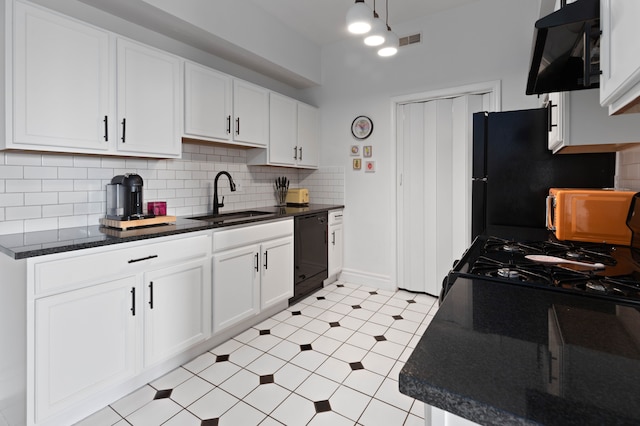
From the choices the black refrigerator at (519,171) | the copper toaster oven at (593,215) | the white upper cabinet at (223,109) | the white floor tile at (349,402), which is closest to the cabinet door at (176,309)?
the white floor tile at (349,402)

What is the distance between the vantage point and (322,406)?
1.79 meters

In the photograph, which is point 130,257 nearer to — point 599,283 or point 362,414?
point 362,414

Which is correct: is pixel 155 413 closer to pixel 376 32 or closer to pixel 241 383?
pixel 241 383

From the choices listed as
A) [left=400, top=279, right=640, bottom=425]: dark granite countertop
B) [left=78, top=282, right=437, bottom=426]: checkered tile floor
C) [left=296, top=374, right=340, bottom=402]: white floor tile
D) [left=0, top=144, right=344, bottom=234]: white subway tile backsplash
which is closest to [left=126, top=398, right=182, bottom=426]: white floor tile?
[left=78, top=282, right=437, bottom=426]: checkered tile floor

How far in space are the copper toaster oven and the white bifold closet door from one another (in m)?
1.51

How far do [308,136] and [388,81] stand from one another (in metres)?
1.11

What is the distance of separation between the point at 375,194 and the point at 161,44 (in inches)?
101

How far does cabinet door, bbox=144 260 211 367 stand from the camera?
194cm

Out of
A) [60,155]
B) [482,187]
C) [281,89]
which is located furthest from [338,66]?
[60,155]

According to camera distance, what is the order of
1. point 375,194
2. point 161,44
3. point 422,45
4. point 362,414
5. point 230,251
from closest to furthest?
1. point 362,414
2. point 230,251
3. point 161,44
4. point 422,45
5. point 375,194

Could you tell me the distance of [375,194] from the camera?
12.4 feet

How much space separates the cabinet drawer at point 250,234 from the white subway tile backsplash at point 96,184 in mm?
690

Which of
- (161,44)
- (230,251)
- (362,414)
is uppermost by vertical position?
(161,44)

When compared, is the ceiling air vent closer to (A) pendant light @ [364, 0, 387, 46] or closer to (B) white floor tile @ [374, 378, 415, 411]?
(A) pendant light @ [364, 0, 387, 46]
